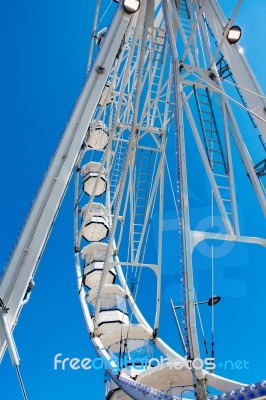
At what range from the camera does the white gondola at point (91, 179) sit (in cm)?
2427

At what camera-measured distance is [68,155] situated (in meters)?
9.44

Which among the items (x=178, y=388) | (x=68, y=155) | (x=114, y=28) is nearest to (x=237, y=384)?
(x=178, y=388)

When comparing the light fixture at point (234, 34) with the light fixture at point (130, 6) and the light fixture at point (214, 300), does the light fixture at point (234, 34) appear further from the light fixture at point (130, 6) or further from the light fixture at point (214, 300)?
the light fixture at point (214, 300)

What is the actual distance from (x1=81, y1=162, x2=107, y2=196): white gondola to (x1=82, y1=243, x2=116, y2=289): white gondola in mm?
3397

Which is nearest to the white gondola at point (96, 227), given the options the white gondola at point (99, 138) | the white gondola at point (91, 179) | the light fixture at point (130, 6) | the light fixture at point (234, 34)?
the white gondola at point (91, 179)

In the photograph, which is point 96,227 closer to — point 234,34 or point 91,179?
point 91,179

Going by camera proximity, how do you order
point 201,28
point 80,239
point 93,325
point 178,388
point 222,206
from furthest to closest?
point 80,239 < point 93,325 < point 201,28 < point 178,388 < point 222,206

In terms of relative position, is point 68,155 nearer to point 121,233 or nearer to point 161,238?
point 161,238

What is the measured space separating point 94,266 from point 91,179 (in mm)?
5741

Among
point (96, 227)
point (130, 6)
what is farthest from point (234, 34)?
point (96, 227)

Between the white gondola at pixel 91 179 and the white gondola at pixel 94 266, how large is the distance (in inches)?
134

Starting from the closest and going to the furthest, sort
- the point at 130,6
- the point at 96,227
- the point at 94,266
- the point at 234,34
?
the point at 234,34 → the point at 130,6 → the point at 94,266 → the point at 96,227

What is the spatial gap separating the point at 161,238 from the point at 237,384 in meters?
6.15

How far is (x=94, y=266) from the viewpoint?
21906 millimetres
